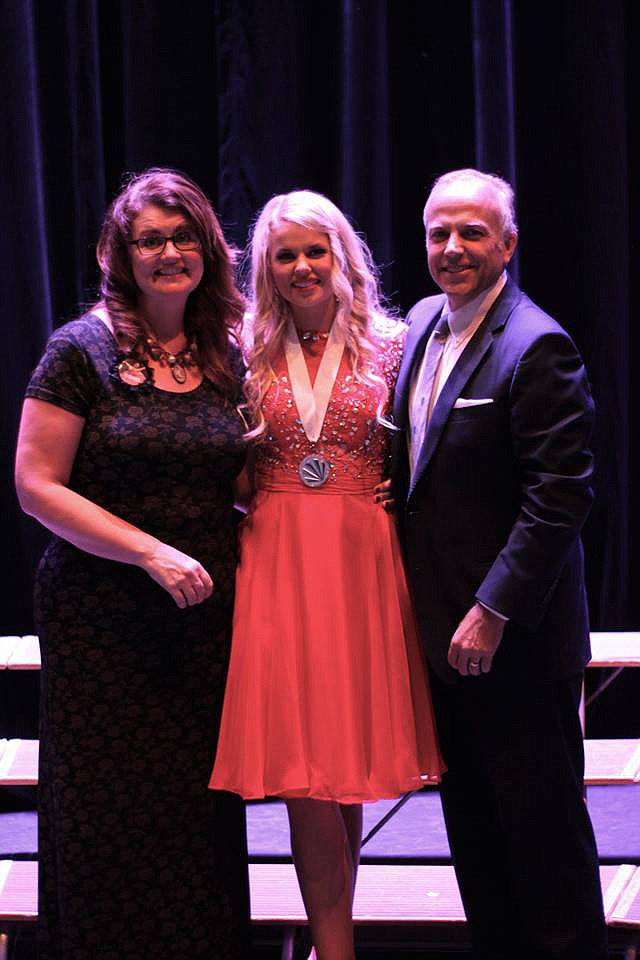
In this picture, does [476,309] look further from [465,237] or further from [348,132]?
[348,132]

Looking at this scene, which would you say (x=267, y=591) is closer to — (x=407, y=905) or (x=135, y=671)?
(x=135, y=671)

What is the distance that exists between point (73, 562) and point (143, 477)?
0.75ft

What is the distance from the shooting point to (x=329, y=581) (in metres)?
2.54

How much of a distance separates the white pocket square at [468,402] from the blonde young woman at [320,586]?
217 millimetres

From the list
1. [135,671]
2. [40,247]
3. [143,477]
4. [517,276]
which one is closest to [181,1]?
[40,247]

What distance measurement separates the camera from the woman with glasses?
249 centimetres

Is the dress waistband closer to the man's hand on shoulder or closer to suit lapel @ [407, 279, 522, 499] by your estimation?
suit lapel @ [407, 279, 522, 499]

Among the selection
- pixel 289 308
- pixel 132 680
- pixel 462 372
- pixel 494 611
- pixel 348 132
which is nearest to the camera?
pixel 494 611

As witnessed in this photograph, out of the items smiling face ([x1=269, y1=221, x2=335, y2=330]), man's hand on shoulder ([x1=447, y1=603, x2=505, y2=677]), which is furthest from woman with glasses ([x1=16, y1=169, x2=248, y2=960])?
man's hand on shoulder ([x1=447, y1=603, x2=505, y2=677])

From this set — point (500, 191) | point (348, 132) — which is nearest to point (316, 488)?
point (500, 191)

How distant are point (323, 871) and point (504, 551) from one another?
81 cm

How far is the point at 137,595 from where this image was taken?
100 inches

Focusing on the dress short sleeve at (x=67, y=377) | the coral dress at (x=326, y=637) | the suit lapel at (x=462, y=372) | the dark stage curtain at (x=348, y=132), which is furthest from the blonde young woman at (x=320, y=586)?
the dark stage curtain at (x=348, y=132)

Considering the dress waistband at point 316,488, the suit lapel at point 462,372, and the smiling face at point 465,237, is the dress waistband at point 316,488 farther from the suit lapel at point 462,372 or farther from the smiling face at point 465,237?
the smiling face at point 465,237
